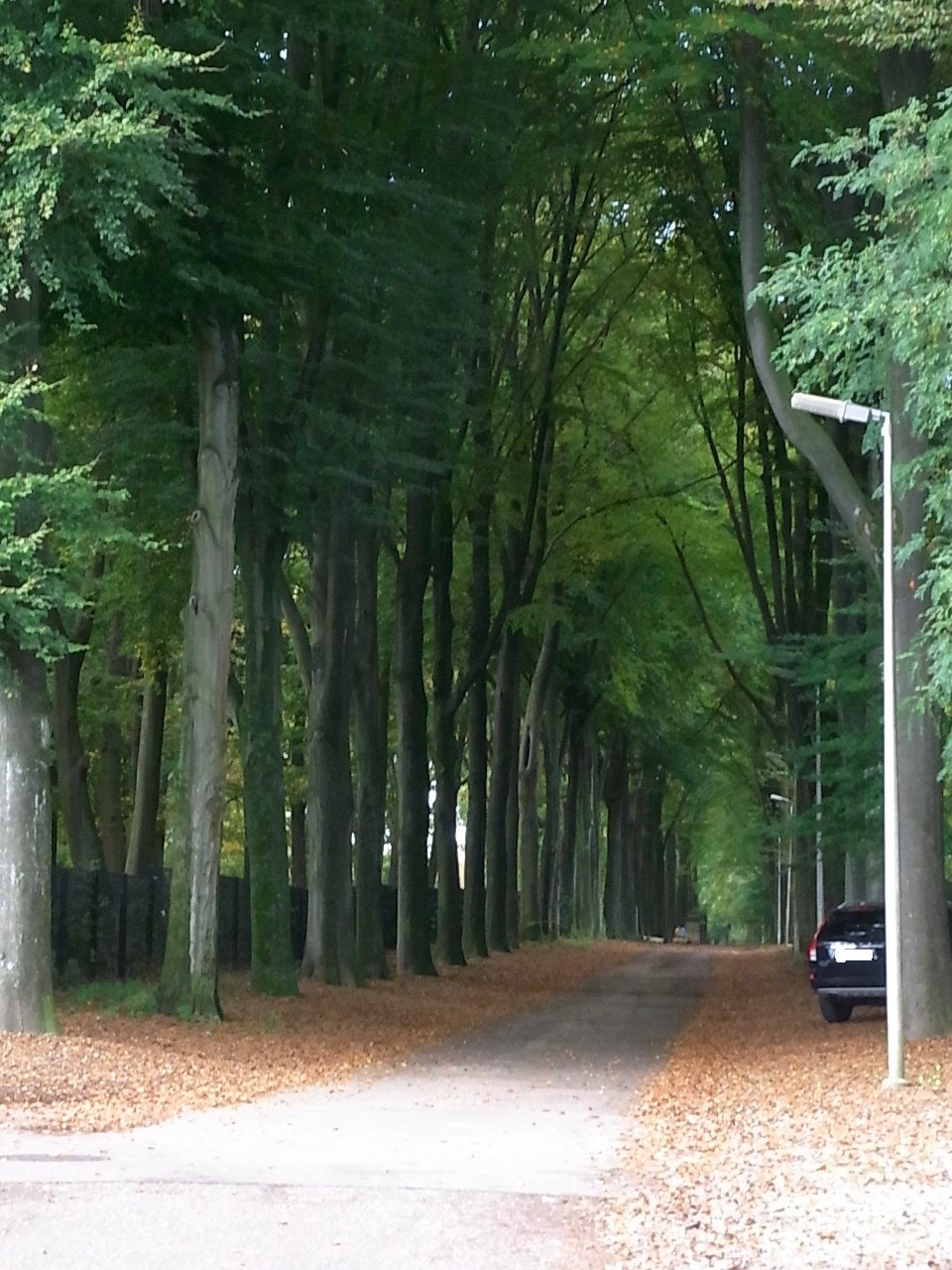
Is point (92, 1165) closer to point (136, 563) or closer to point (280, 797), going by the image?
point (280, 797)

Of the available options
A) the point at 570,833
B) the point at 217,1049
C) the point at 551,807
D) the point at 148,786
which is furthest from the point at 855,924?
the point at 570,833

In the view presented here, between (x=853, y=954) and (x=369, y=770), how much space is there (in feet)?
30.1

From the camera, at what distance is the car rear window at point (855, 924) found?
24203mm

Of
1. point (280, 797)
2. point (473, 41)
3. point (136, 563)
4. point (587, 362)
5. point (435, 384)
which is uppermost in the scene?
point (473, 41)

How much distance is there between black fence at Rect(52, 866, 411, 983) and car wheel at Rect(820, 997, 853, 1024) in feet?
33.3

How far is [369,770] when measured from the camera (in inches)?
1172

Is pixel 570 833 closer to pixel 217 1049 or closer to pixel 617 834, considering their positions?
pixel 617 834

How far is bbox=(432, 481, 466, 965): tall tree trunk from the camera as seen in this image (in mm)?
33219

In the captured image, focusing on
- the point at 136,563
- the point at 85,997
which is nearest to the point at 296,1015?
the point at 85,997

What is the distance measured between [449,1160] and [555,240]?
79.2 feet

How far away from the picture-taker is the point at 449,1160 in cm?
1152

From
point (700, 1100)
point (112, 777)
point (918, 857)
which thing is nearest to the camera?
point (700, 1100)

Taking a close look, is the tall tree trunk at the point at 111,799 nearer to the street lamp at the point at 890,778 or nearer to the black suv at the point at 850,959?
the black suv at the point at 850,959

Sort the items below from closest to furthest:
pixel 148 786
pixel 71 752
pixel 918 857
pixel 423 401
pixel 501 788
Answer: pixel 918 857, pixel 423 401, pixel 71 752, pixel 148 786, pixel 501 788
